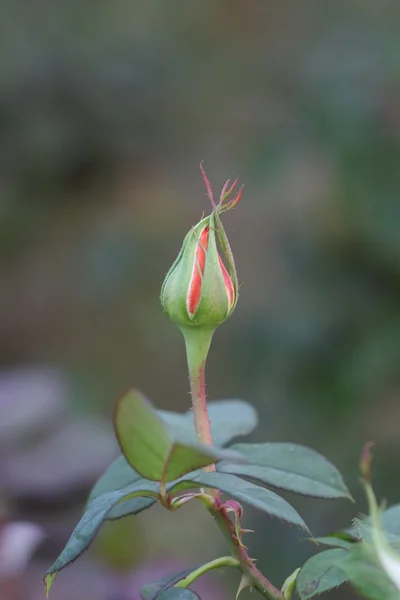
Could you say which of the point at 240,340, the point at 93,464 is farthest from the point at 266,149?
the point at 93,464

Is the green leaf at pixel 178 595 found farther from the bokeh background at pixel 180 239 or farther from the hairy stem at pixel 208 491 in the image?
the bokeh background at pixel 180 239

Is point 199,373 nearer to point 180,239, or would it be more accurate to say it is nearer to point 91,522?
point 91,522

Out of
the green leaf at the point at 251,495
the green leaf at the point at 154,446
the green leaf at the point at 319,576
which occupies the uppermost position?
the green leaf at the point at 154,446

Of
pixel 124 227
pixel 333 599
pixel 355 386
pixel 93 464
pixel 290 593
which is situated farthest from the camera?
pixel 124 227

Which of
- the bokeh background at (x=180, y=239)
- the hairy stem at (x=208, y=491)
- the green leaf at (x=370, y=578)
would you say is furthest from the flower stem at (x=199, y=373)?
the bokeh background at (x=180, y=239)

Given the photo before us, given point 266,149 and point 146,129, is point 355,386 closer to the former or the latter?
point 266,149

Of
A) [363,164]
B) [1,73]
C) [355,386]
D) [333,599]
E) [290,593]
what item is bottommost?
[333,599]

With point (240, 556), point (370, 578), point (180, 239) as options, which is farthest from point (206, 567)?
point (180, 239)
